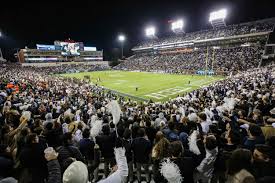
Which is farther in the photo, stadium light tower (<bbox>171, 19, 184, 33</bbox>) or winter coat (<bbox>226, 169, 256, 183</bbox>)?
stadium light tower (<bbox>171, 19, 184, 33</bbox>)

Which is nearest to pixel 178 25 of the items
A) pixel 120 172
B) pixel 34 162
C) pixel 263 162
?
pixel 263 162

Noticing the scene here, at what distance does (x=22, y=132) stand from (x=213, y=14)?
244 ft

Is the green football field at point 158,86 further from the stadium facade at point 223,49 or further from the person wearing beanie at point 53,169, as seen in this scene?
the person wearing beanie at point 53,169

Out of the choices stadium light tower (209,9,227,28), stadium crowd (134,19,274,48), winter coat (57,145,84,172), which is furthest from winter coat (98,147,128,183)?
stadium light tower (209,9,227,28)

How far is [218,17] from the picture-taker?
211 ft

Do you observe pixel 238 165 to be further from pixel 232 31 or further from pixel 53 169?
pixel 232 31

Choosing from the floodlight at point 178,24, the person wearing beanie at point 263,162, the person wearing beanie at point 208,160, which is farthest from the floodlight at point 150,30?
the person wearing beanie at point 263,162

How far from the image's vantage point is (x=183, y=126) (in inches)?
222

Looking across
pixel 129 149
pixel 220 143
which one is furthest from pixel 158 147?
pixel 220 143

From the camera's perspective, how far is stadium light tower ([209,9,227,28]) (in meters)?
62.3

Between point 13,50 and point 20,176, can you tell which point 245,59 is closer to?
point 20,176

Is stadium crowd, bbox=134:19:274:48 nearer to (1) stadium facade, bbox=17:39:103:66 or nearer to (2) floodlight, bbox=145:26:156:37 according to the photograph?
(2) floodlight, bbox=145:26:156:37

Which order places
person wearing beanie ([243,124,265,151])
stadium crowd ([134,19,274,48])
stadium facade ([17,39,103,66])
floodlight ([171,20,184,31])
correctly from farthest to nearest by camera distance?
stadium facade ([17,39,103,66]) → floodlight ([171,20,184,31]) → stadium crowd ([134,19,274,48]) → person wearing beanie ([243,124,265,151])

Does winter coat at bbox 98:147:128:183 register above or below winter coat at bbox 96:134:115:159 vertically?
above
